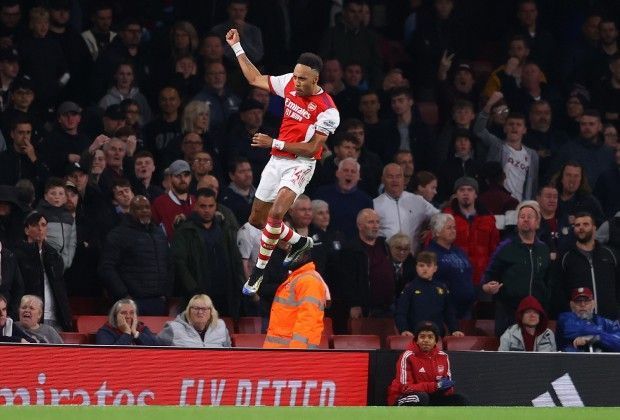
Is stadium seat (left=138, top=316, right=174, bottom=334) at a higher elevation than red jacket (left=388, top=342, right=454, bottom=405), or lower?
higher

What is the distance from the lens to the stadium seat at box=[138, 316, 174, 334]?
52.4ft

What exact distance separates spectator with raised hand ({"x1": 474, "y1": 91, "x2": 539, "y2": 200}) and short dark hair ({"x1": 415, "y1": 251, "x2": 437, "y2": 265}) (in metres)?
3.00

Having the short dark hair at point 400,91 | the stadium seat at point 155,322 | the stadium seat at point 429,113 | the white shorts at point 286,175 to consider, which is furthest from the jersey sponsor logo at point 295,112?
the stadium seat at point 429,113

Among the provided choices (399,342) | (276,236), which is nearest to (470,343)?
(399,342)

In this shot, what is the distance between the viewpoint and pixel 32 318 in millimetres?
14836

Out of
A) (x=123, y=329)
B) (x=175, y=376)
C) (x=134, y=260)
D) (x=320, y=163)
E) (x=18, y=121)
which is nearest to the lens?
(x=175, y=376)

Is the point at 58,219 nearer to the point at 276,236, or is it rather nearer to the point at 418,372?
the point at 276,236

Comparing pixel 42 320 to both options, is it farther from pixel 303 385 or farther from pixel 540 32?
pixel 540 32

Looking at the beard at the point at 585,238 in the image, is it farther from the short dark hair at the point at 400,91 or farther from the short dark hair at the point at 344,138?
the short dark hair at the point at 400,91

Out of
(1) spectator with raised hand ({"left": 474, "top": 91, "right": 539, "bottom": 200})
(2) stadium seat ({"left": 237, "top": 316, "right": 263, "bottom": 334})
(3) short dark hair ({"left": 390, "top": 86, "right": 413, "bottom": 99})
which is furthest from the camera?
(3) short dark hair ({"left": 390, "top": 86, "right": 413, "bottom": 99})

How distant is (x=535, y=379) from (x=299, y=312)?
201 cm

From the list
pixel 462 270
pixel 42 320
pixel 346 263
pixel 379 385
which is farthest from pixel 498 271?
pixel 42 320

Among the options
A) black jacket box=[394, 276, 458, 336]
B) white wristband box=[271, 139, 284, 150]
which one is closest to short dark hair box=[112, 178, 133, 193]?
black jacket box=[394, 276, 458, 336]

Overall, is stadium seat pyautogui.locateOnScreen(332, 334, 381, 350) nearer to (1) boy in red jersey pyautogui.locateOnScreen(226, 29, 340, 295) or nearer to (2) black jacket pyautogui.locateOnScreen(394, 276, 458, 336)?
(2) black jacket pyautogui.locateOnScreen(394, 276, 458, 336)
